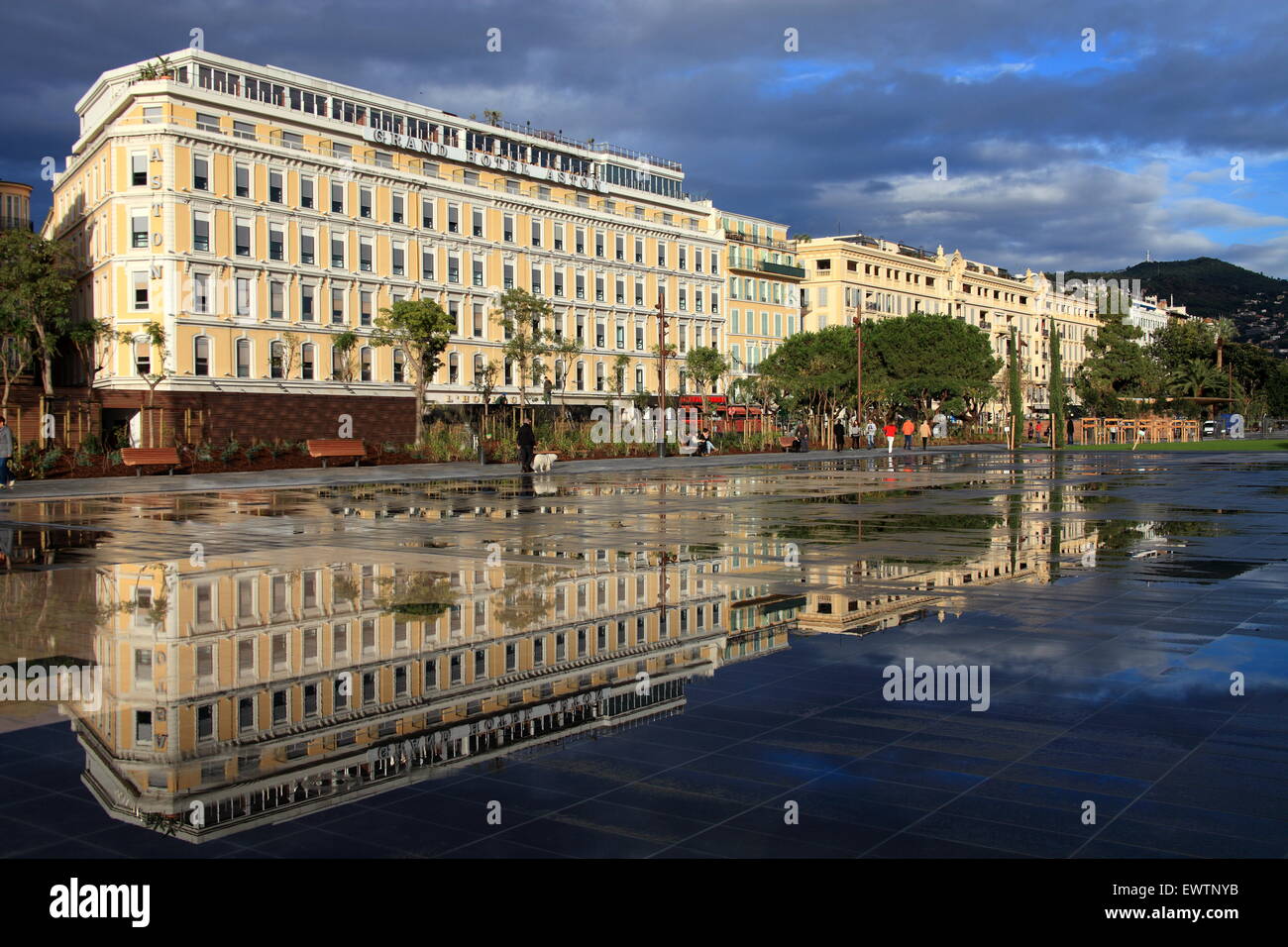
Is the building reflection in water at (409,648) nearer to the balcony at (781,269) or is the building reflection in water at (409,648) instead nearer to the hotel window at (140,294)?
the hotel window at (140,294)

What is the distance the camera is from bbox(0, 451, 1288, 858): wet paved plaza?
448cm

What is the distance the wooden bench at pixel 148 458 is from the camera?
3453 cm

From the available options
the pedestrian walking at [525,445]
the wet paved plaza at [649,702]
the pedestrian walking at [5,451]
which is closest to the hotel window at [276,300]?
the pedestrian walking at [525,445]

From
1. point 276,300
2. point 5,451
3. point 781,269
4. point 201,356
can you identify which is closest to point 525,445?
point 5,451

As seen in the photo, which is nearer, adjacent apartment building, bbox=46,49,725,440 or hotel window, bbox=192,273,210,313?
adjacent apartment building, bbox=46,49,725,440

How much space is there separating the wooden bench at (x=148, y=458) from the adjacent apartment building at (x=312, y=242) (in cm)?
1183

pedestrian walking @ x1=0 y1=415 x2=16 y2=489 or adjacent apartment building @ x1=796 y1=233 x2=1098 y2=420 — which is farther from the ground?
adjacent apartment building @ x1=796 y1=233 x2=1098 y2=420

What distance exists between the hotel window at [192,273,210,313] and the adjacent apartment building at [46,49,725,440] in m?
0.07

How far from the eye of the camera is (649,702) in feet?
21.0

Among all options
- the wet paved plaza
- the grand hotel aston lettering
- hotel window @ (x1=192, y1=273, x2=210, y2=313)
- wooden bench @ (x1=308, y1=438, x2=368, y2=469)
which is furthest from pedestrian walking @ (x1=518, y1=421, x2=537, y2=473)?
the grand hotel aston lettering

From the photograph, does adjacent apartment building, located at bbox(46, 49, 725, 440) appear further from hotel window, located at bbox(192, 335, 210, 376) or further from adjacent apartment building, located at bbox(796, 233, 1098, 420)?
adjacent apartment building, located at bbox(796, 233, 1098, 420)

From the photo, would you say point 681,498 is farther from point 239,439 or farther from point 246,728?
point 239,439

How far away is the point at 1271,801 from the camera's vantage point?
468 centimetres
